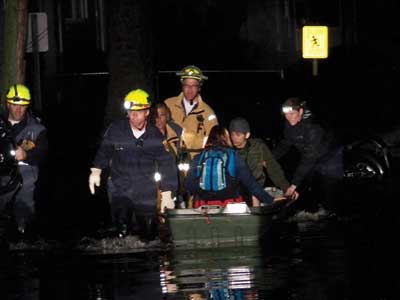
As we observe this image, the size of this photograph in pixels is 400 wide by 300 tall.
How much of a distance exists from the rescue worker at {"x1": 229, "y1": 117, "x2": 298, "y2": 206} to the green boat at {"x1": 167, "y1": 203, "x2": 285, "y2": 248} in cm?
71

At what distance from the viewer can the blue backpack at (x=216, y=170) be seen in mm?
14000

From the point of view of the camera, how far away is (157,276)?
1244 centimetres

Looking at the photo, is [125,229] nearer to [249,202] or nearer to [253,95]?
[249,202]

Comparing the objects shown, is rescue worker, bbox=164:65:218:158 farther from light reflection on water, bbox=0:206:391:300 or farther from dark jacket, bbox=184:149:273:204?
dark jacket, bbox=184:149:273:204

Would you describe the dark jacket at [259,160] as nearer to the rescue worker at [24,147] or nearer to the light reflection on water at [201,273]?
the light reflection on water at [201,273]

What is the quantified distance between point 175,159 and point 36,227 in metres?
2.86

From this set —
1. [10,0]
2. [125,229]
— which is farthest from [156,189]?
[10,0]

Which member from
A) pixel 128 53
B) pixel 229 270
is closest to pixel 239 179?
pixel 229 270

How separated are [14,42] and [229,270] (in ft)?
24.6

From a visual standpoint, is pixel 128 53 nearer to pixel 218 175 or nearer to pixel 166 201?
pixel 166 201

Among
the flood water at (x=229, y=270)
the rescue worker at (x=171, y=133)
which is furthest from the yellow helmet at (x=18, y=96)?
the flood water at (x=229, y=270)

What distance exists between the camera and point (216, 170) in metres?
14.0

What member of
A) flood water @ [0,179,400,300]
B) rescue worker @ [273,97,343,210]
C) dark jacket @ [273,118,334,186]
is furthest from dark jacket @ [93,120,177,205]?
dark jacket @ [273,118,334,186]

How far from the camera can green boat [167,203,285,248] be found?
1393 cm
